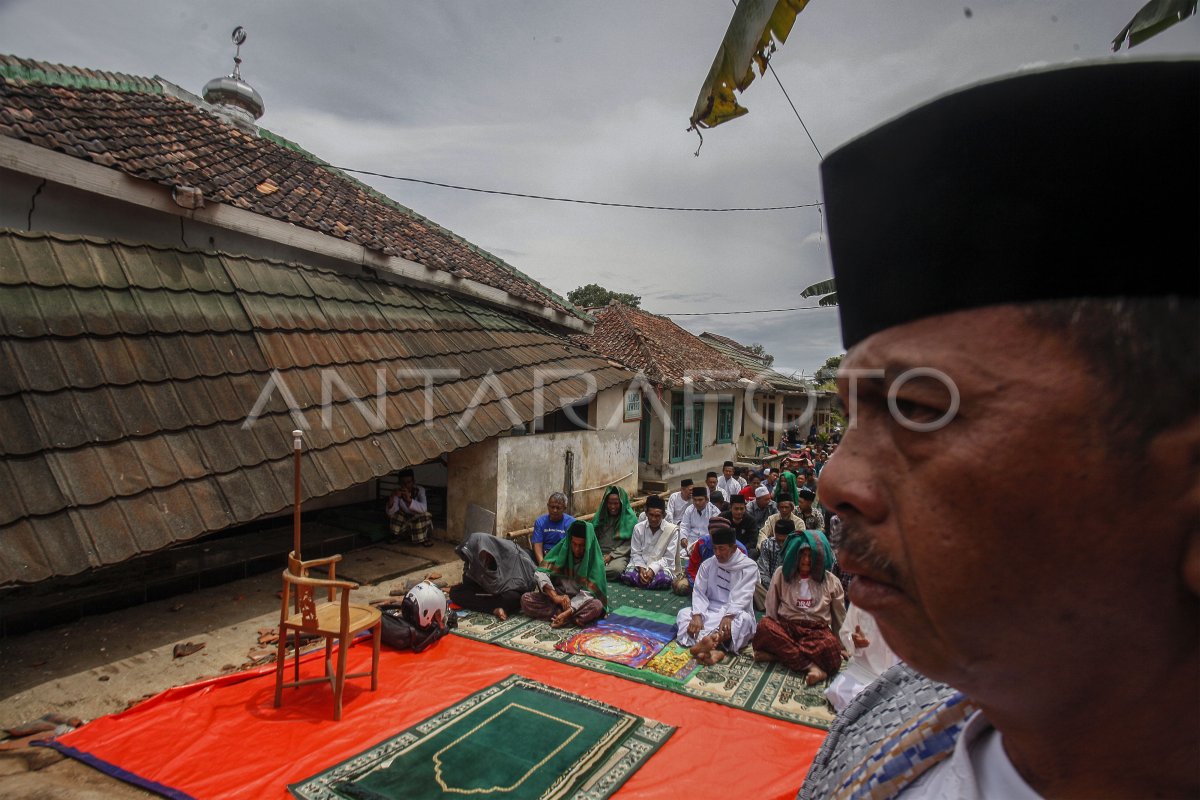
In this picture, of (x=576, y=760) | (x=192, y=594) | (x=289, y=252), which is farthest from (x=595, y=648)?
(x=289, y=252)

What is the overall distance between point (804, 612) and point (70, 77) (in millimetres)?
10002

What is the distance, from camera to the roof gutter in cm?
492

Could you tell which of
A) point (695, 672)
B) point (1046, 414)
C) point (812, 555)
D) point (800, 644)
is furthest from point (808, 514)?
point (1046, 414)

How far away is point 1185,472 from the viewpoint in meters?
0.49

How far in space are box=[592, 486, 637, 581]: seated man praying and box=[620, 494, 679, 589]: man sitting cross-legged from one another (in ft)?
0.86

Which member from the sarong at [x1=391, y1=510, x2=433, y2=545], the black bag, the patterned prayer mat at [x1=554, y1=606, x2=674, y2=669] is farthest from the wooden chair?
the sarong at [x1=391, y1=510, x2=433, y2=545]

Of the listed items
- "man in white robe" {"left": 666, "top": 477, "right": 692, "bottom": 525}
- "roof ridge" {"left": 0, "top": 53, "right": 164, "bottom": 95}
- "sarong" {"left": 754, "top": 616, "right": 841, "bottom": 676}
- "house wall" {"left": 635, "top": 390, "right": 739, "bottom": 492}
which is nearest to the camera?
"sarong" {"left": 754, "top": 616, "right": 841, "bottom": 676}

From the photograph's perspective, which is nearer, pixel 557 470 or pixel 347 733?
pixel 347 733

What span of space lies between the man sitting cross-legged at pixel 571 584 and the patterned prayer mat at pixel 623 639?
0.62 ft

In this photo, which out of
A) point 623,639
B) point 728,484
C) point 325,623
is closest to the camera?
point 325,623

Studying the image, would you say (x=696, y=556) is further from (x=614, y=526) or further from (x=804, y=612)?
(x=804, y=612)

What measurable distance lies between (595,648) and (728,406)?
50.2 ft

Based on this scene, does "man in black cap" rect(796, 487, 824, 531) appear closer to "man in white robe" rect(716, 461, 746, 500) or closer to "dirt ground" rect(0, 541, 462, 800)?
"man in white robe" rect(716, 461, 746, 500)

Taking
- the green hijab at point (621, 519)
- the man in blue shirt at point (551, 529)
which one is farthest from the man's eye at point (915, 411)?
the green hijab at point (621, 519)
